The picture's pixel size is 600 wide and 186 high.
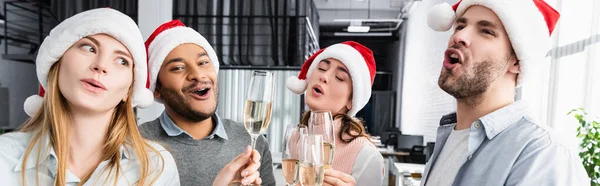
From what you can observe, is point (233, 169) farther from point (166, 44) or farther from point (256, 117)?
Result: point (166, 44)

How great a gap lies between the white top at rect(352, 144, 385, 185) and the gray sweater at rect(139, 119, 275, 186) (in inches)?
13.0

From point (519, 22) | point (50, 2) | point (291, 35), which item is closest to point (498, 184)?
point (519, 22)

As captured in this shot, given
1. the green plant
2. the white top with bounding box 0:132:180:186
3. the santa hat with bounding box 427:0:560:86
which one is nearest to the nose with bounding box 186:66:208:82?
the white top with bounding box 0:132:180:186

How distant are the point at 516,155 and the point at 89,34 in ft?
3.84

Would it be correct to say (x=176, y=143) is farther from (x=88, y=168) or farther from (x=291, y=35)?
(x=291, y=35)

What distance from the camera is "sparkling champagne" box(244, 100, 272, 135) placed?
1225 millimetres

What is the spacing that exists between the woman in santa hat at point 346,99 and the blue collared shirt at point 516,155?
0.35 metres

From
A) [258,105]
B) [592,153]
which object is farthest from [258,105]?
[592,153]

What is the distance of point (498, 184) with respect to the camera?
1.14 meters

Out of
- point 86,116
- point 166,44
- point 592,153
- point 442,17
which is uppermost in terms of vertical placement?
point 442,17

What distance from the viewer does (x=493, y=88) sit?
1.29 m

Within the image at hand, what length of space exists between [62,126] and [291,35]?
3.65 m

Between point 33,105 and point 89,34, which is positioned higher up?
point 89,34

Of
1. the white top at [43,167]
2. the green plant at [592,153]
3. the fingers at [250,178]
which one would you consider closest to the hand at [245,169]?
the fingers at [250,178]
